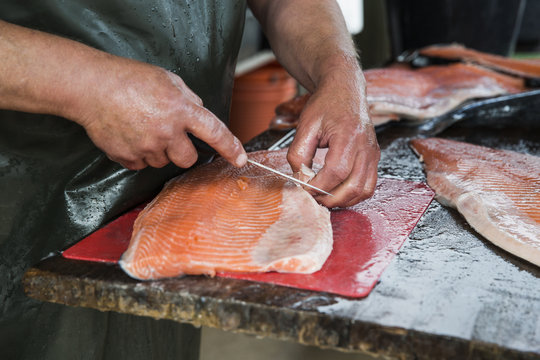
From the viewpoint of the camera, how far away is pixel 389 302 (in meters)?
1.33

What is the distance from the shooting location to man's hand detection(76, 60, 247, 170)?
1514 mm

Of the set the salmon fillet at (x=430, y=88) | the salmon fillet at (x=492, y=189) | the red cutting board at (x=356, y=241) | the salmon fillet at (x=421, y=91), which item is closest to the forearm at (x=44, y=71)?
the red cutting board at (x=356, y=241)

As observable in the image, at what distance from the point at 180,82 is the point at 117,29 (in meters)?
0.39

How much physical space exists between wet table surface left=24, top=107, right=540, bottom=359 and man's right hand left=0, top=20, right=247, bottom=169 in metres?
0.34

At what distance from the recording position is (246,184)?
1.85 m

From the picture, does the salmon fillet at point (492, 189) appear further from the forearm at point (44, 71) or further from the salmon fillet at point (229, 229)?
the forearm at point (44, 71)

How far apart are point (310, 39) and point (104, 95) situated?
3.37 ft

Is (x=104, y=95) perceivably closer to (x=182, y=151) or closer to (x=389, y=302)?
(x=182, y=151)

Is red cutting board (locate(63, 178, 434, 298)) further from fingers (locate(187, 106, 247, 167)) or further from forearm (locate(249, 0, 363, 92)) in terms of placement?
forearm (locate(249, 0, 363, 92))

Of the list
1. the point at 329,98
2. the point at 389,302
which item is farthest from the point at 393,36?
the point at 389,302

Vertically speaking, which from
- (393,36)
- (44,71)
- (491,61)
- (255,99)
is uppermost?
(44,71)

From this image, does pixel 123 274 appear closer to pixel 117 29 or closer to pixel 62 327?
pixel 62 327

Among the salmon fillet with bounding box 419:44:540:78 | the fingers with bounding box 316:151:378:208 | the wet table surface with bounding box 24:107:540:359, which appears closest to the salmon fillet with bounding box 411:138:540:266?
the wet table surface with bounding box 24:107:540:359

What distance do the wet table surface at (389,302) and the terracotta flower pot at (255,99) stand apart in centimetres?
422
